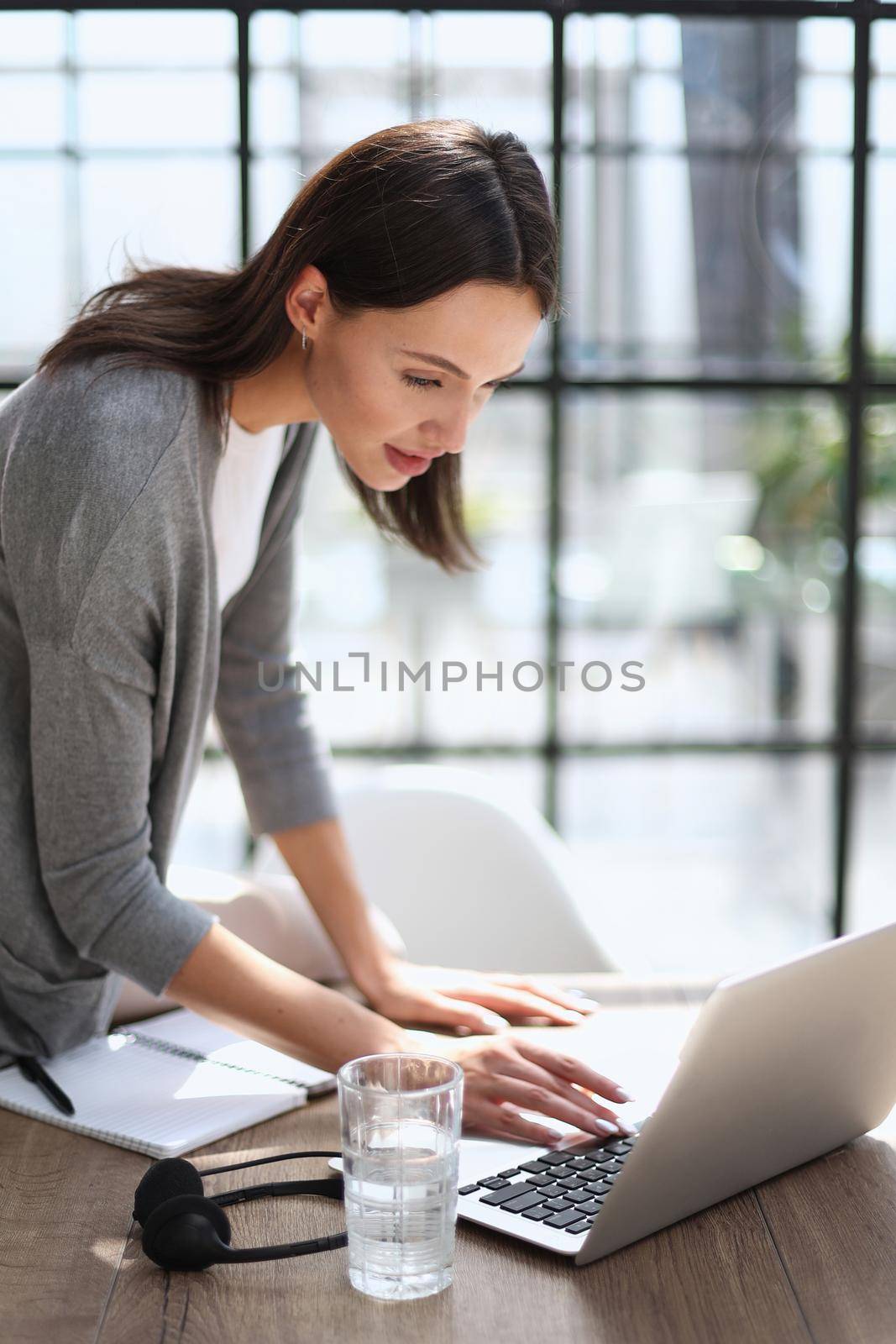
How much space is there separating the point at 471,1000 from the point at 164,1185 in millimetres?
475

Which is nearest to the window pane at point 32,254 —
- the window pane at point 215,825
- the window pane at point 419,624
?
the window pane at point 419,624

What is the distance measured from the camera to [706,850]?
9.16 ft

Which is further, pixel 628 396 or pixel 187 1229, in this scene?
pixel 628 396

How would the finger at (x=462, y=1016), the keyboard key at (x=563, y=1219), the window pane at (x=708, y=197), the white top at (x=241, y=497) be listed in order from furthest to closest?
the window pane at (x=708, y=197) < the white top at (x=241, y=497) < the finger at (x=462, y=1016) < the keyboard key at (x=563, y=1219)

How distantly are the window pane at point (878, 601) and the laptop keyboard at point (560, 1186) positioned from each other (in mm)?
1914

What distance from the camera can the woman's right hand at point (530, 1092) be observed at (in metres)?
0.96

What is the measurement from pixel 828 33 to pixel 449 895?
5.94 feet

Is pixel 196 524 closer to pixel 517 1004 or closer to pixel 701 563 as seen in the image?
pixel 517 1004

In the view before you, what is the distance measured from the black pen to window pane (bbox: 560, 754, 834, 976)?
165cm

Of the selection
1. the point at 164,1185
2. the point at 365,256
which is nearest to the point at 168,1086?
the point at 164,1185

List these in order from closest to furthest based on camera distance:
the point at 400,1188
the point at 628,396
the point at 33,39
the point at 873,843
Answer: the point at 400,1188 → the point at 33,39 → the point at 628,396 → the point at 873,843

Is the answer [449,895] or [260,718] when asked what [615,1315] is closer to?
[260,718]

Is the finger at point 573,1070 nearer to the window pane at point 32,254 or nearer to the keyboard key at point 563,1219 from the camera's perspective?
the keyboard key at point 563,1219

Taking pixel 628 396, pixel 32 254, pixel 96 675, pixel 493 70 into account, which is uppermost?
pixel 493 70
